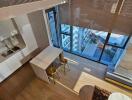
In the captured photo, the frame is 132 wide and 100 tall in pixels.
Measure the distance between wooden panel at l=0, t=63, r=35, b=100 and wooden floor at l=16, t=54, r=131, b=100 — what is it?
9 centimetres

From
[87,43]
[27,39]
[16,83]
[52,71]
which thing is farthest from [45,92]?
[87,43]

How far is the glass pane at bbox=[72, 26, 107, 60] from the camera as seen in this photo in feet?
7.45

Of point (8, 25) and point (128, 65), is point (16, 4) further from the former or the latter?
point (128, 65)

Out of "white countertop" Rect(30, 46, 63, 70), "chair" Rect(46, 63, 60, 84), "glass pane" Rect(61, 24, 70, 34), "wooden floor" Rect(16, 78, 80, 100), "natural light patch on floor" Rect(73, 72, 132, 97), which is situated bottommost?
"wooden floor" Rect(16, 78, 80, 100)

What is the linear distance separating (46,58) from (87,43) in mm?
1224

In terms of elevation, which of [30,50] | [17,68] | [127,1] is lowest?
[17,68]

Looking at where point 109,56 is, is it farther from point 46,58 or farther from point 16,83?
point 16,83

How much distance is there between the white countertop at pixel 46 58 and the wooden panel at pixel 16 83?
1.41 feet

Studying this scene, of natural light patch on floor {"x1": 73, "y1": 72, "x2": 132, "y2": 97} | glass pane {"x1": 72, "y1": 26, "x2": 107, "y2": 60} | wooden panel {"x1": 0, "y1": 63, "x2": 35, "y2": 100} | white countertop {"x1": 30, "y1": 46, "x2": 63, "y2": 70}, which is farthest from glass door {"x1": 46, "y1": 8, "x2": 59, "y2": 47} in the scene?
natural light patch on floor {"x1": 73, "y1": 72, "x2": 132, "y2": 97}

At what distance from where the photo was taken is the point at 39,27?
6.72ft

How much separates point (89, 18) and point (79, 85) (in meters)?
1.12

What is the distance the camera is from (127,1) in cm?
129

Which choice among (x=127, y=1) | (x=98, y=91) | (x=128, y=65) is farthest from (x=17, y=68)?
(x=127, y=1)

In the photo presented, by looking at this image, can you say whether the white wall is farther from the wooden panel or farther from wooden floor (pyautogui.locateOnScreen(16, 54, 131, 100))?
wooden floor (pyautogui.locateOnScreen(16, 54, 131, 100))
